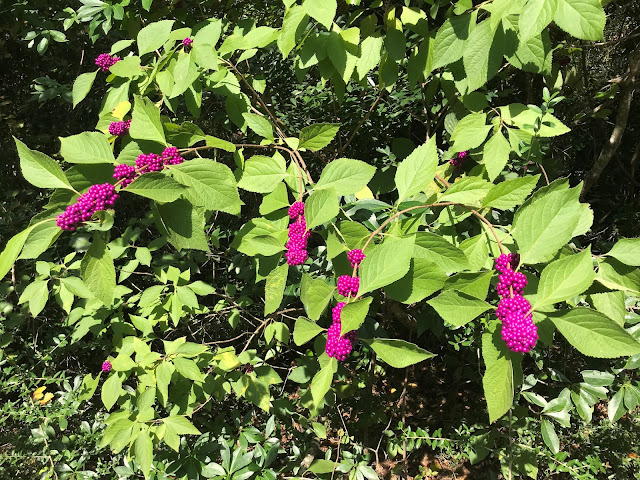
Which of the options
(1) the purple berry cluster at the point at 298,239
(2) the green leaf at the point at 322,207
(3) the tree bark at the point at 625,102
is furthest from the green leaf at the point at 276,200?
(3) the tree bark at the point at 625,102

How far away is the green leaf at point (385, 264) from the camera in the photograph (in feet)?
2.92

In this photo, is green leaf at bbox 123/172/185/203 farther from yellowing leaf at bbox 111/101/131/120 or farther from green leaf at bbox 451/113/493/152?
green leaf at bbox 451/113/493/152

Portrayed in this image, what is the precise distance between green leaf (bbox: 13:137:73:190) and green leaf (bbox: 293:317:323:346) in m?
0.62

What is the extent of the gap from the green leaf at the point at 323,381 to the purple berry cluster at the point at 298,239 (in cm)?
27

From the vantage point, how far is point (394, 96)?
2.92m

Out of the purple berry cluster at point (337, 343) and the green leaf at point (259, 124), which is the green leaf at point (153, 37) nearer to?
the green leaf at point (259, 124)

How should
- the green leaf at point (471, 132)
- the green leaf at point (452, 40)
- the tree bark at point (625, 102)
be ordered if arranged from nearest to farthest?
the green leaf at point (452, 40)
the green leaf at point (471, 132)
the tree bark at point (625, 102)

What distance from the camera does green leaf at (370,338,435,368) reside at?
89 cm

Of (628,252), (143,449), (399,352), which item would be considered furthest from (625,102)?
(143,449)

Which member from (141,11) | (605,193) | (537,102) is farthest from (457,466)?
(141,11)

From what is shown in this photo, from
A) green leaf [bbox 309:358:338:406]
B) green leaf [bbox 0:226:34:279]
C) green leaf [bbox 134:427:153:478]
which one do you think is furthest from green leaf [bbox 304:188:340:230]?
green leaf [bbox 134:427:153:478]

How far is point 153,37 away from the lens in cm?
142

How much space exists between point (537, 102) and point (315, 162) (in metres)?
1.57

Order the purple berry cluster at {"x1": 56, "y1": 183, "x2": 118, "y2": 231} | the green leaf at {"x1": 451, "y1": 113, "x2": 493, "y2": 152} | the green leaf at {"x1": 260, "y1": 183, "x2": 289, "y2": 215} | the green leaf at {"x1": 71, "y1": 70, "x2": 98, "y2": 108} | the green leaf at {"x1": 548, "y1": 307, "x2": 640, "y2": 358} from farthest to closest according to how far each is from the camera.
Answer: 1. the green leaf at {"x1": 71, "y1": 70, "x2": 98, "y2": 108}
2. the green leaf at {"x1": 451, "y1": 113, "x2": 493, "y2": 152}
3. the green leaf at {"x1": 260, "y1": 183, "x2": 289, "y2": 215}
4. the purple berry cluster at {"x1": 56, "y1": 183, "x2": 118, "y2": 231}
5. the green leaf at {"x1": 548, "y1": 307, "x2": 640, "y2": 358}
